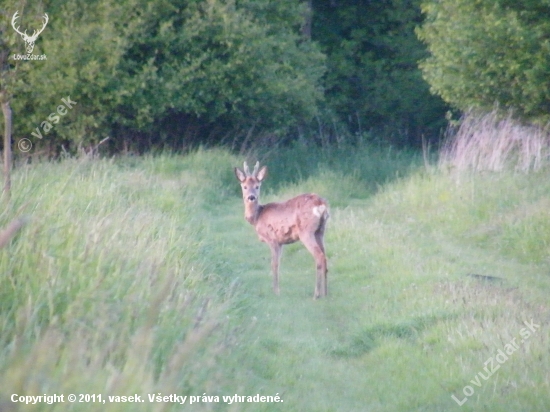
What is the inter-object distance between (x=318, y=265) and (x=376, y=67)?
19.9 m

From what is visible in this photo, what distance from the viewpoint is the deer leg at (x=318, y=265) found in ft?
34.5

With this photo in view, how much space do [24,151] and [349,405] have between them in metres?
14.5

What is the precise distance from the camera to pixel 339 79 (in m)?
29.8

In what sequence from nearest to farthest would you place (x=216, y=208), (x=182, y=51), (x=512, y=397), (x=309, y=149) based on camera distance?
(x=512, y=397)
(x=216, y=208)
(x=182, y=51)
(x=309, y=149)

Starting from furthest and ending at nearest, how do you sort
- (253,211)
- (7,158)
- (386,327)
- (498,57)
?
1. (498,57)
2. (253,211)
3. (386,327)
4. (7,158)

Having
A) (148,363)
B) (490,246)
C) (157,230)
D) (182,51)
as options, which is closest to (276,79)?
(182,51)

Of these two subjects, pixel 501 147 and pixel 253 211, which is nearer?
pixel 253 211

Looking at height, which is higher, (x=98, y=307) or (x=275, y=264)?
(x=98, y=307)

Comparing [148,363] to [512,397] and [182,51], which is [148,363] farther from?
[182,51]

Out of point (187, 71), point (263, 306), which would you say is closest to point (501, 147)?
point (187, 71)

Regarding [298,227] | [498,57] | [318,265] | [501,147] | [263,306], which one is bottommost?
[263,306]

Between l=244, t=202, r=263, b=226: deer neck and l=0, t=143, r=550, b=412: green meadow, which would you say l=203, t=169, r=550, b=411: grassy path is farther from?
l=244, t=202, r=263, b=226: deer neck

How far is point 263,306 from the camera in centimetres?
960

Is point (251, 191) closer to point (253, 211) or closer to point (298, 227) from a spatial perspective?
point (253, 211)
